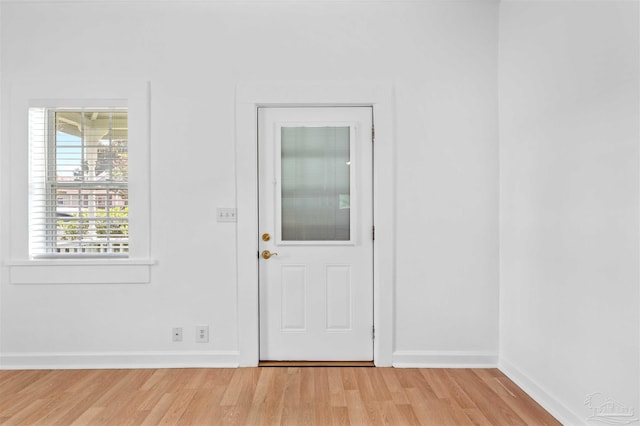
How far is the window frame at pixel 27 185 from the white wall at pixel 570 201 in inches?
107

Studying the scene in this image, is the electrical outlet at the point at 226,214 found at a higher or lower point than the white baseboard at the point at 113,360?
higher

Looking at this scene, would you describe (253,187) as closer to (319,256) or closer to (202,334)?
(319,256)

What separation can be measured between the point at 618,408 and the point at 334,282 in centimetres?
184

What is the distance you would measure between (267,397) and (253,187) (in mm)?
1489

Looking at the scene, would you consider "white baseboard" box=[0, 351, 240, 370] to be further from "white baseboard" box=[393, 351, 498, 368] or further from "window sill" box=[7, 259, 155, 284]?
"white baseboard" box=[393, 351, 498, 368]

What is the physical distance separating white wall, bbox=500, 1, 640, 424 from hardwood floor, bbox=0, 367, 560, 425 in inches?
14.1

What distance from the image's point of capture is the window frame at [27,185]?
3.02 metres

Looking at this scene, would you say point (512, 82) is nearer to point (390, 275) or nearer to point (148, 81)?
point (390, 275)

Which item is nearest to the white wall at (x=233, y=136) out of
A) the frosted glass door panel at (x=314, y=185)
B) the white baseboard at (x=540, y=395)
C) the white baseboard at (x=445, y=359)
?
the white baseboard at (x=445, y=359)

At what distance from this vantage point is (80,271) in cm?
304

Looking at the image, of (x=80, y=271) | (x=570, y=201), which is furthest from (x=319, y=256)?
(x=80, y=271)

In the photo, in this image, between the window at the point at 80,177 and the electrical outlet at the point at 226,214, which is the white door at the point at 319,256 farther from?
the window at the point at 80,177

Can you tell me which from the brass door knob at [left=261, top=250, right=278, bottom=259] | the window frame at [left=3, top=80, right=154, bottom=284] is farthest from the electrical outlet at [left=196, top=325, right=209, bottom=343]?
the brass door knob at [left=261, top=250, right=278, bottom=259]

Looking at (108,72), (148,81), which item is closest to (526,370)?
(148,81)
